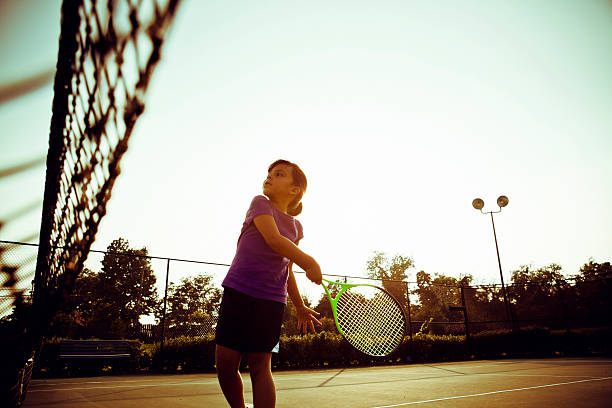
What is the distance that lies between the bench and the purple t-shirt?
7115 mm

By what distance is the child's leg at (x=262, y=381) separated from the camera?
63.3 inches

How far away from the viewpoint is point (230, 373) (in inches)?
66.5

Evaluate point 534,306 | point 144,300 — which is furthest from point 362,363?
point 144,300

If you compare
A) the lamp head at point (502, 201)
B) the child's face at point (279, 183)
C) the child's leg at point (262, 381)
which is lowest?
the child's leg at point (262, 381)

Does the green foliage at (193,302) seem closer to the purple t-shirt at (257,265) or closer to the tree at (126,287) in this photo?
the purple t-shirt at (257,265)

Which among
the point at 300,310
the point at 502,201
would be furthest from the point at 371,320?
the point at 502,201

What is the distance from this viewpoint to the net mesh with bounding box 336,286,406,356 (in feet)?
10.7

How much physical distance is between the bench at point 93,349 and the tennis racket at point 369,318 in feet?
20.2

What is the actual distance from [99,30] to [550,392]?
4.84 metres

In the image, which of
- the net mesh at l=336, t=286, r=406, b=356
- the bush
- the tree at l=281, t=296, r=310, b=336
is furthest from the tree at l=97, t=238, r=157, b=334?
the net mesh at l=336, t=286, r=406, b=356

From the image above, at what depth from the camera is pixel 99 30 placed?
0.68 m

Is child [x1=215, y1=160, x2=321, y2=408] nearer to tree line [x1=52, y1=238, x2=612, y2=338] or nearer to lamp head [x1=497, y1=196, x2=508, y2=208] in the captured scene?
lamp head [x1=497, y1=196, x2=508, y2=208]

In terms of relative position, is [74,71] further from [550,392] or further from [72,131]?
[550,392]

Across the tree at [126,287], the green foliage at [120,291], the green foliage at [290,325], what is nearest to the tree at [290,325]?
the green foliage at [290,325]
